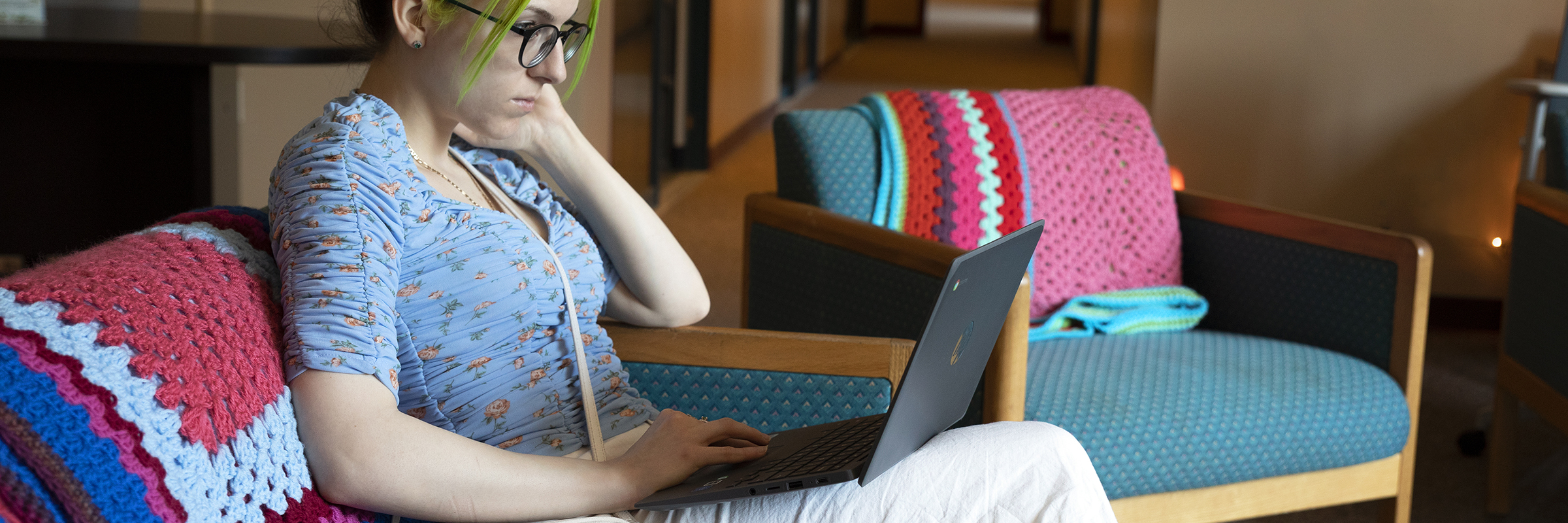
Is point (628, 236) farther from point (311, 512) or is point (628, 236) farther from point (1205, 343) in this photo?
point (1205, 343)

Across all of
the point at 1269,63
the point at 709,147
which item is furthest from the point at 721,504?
the point at 709,147

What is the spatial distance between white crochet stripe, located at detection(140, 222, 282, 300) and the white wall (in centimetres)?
282

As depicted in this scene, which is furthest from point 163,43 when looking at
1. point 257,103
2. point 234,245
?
point 234,245

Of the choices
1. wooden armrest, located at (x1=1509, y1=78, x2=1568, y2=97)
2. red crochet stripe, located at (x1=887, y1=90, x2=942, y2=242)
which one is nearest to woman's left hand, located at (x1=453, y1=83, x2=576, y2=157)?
red crochet stripe, located at (x1=887, y1=90, x2=942, y2=242)

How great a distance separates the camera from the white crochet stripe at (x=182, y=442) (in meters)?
0.72

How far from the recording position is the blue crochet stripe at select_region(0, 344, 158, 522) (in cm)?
67

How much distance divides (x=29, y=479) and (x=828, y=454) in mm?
607

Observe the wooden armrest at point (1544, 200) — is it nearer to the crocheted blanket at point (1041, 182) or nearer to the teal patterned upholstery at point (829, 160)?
the crocheted blanket at point (1041, 182)

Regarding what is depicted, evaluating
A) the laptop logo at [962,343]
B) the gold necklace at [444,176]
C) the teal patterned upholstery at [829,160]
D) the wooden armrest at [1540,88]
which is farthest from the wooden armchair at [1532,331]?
the gold necklace at [444,176]

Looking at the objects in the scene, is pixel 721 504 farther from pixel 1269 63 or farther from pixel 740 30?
pixel 740 30

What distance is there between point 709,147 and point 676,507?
15.7 feet

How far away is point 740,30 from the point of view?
632 centimetres

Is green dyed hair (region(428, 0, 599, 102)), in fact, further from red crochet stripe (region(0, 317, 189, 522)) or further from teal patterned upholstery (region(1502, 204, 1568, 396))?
teal patterned upholstery (region(1502, 204, 1568, 396))

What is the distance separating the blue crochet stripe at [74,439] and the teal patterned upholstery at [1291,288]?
5.80 feet
